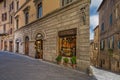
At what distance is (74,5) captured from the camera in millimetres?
14906

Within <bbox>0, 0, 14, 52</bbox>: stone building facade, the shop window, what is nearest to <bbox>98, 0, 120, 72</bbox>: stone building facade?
the shop window

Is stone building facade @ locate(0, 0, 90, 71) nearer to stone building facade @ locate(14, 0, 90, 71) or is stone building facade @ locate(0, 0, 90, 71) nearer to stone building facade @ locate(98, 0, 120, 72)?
stone building facade @ locate(14, 0, 90, 71)

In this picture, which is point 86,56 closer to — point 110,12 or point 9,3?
point 110,12

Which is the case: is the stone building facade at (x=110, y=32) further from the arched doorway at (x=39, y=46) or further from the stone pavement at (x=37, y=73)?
the stone pavement at (x=37, y=73)

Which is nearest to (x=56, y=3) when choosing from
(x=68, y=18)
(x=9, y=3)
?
(x=68, y=18)

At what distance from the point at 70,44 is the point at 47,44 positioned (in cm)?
497

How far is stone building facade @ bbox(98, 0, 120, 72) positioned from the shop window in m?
8.63

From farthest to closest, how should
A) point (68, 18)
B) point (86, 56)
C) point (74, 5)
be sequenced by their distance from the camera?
point (68, 18), point (74, 5), point (86, 56)

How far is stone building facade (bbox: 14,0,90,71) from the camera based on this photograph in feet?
45.3

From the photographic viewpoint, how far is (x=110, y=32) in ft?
87.7

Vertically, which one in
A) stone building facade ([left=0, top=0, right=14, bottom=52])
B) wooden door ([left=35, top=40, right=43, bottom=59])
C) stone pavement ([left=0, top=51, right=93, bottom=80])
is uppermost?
stone building facade ([left=0, top=0, right=14, bottom=52])

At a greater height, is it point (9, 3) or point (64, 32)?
point (9, 3)

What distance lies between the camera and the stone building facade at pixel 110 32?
23.2m

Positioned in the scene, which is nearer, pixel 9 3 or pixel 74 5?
pixel 74 5
